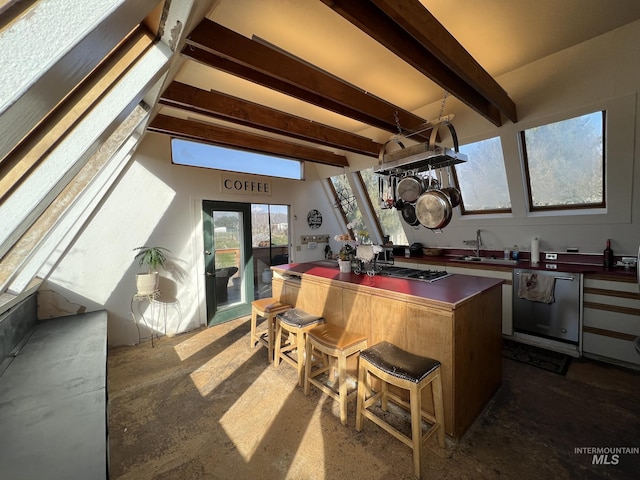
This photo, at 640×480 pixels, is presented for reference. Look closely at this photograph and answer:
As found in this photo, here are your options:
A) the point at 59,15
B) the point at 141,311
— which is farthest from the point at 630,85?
the point at 141,311

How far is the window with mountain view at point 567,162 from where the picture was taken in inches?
109

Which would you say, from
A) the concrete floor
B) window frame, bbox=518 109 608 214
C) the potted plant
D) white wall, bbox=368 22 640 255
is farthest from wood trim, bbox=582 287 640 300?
the potted plant

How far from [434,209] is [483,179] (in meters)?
2.04

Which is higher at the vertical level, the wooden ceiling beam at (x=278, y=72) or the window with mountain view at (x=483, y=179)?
the wooden ceiling beam at (x=278, y=72)

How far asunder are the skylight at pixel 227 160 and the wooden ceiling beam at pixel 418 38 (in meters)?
3.11

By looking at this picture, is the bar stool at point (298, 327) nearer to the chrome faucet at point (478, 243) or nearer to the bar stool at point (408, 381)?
the bar stool at point (408, 381)

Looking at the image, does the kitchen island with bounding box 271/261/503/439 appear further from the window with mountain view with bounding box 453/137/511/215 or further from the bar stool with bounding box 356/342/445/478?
the window with mountain view with bounding box 453/137/511/215

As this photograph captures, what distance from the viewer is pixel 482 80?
209 cm

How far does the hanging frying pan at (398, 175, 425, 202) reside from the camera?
8.18 feet

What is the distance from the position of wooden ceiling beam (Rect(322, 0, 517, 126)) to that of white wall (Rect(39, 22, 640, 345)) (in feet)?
2.67

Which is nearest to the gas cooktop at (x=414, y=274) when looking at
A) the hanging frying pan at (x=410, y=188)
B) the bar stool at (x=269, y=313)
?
the hanging frying pan at (x=410, y=188)

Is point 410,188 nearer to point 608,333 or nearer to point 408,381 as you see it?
point 408,381

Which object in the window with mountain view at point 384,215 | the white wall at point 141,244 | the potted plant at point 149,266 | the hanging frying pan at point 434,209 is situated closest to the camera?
the hanging frying pan at point 434,209

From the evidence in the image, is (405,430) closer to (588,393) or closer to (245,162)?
(588,393)
